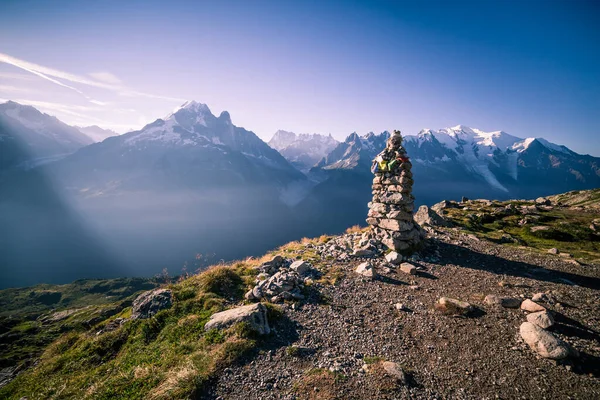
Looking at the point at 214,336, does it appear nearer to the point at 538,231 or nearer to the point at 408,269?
the point at 408,269

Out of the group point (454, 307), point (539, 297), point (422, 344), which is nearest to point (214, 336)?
point (422, 344)

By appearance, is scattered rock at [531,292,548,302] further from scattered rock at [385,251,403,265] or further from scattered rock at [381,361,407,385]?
scattered rock at [381,361,407,385]

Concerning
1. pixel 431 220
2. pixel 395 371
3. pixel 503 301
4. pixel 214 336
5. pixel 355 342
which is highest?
pixel 431 220

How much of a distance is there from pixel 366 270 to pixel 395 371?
Result: 26.5 feet

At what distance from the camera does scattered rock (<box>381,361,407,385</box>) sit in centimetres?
756

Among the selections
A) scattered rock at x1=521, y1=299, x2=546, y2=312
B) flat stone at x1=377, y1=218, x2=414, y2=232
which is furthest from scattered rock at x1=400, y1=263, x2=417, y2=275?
scattered rock at x1=521, y1=299, x2=546, y2=312

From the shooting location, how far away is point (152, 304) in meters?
13.1

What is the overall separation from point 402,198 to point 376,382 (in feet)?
48.3

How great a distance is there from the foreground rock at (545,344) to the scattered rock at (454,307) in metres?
1.99

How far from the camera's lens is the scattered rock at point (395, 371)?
24.8 ft

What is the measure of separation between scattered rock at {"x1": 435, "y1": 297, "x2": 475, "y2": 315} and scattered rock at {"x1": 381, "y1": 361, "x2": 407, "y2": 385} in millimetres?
4674

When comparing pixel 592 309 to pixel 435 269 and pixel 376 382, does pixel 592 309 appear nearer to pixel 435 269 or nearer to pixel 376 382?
pixel 435 269

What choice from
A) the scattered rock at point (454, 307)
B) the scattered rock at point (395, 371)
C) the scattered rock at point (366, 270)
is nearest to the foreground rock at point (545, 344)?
the scattered rock at point (454, 307)

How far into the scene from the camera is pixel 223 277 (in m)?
15.0
